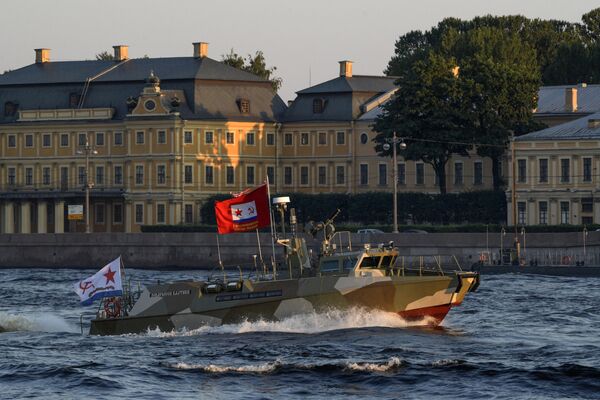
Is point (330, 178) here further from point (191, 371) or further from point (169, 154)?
point (191, 371)

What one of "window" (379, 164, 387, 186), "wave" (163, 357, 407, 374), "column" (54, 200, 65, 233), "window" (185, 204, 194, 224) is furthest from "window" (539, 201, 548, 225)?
"wave" (163, 357, 407, 374)

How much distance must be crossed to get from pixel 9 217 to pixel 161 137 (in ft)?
47.8

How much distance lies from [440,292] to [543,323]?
8.43m

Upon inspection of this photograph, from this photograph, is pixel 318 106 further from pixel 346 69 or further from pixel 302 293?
pixel 302 293

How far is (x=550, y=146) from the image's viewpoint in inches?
4963

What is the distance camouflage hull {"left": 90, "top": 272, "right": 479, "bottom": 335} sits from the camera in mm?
60344

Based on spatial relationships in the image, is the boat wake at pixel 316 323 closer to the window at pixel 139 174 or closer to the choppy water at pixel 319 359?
the choppy water at pixel 319 359

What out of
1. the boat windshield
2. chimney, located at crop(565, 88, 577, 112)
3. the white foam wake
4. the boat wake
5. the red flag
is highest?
chimney, located at crop(565, 88, 577, 112)

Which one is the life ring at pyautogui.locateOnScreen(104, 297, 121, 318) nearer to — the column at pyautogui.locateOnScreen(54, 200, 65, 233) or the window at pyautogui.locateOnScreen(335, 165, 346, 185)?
the column at pyautogui.locateOnScreen(54, 200, 65, 233)

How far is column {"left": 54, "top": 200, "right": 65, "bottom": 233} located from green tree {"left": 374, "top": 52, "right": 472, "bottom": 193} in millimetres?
29195

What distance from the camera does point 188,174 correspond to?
481 ft

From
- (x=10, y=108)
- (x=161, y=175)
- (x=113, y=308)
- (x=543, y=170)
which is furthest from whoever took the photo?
(x=10, y=108)

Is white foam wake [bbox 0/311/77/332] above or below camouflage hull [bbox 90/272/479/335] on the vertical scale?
below

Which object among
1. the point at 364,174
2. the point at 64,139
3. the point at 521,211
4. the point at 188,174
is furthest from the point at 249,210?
the point at 64,139
